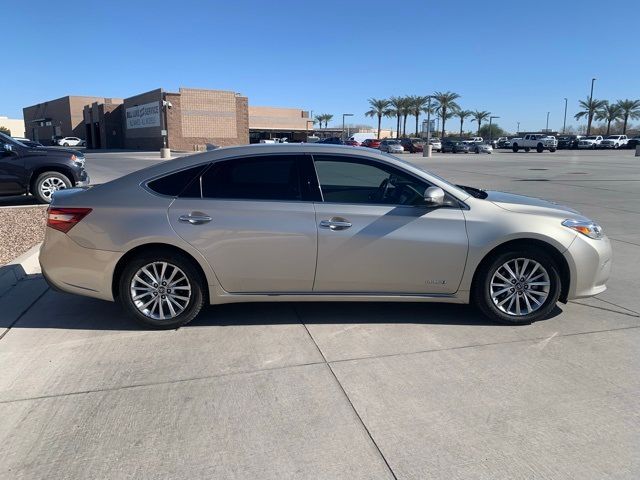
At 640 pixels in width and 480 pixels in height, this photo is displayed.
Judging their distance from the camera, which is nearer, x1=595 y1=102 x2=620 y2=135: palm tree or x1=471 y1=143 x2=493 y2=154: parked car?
x1=471 y1=143 x2=493 y2=154: parked car

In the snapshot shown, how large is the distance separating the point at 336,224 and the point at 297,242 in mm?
368

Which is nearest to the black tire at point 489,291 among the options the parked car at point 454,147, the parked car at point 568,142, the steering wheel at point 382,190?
the steering wheel at point 382,190

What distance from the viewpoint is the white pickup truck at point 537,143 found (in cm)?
5356

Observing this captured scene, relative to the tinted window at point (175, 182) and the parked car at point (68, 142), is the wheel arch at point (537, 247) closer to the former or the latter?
the tinted window at point (175, 182)

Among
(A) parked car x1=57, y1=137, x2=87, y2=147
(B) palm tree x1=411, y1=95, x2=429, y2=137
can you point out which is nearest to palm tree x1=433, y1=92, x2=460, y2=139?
(B) palm tree x1=411, y1=95, x2=429, y2=137

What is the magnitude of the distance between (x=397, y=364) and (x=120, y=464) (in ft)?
6.60

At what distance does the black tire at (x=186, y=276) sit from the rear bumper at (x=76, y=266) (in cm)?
13

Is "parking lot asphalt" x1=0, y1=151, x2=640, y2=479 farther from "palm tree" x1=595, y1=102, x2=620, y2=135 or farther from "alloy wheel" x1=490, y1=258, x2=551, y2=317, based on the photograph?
"palm tree" x1=595, y1=102, x2=620, y2=135

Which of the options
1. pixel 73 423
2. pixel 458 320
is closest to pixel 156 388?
pixel 73 423

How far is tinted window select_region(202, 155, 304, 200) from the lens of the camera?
14.6 ft

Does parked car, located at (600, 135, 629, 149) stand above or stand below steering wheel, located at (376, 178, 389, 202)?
above

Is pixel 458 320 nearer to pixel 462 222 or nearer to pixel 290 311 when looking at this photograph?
pixel 462 222

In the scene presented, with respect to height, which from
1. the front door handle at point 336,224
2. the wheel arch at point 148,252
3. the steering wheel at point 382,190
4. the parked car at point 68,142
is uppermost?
the parked car at point 68,142

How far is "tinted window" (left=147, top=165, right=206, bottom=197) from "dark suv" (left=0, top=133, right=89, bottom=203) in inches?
297
